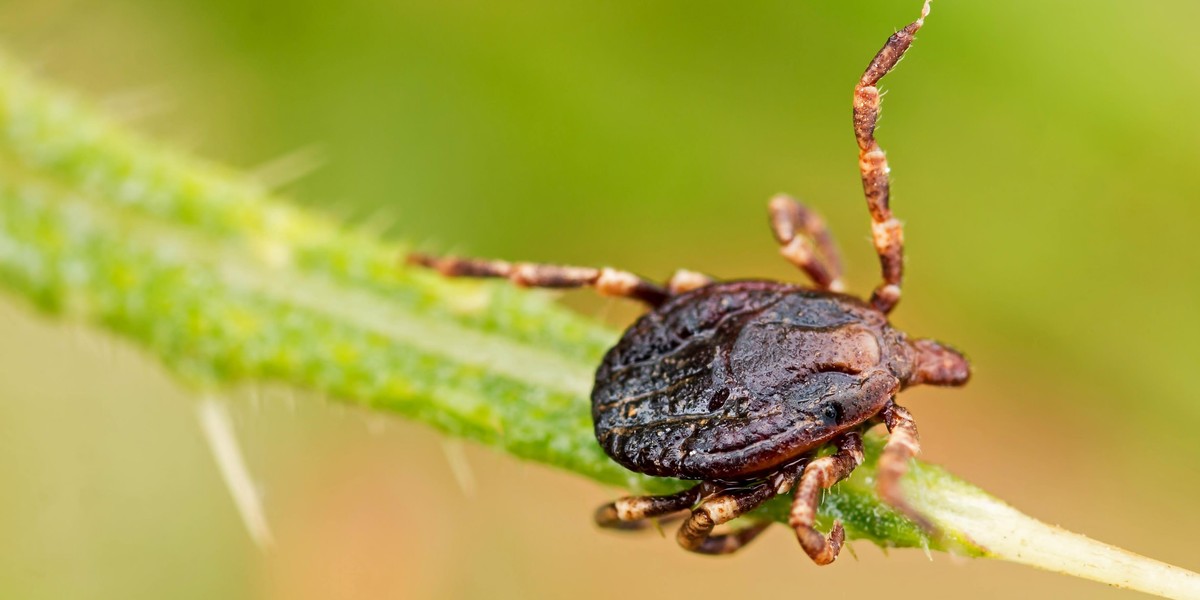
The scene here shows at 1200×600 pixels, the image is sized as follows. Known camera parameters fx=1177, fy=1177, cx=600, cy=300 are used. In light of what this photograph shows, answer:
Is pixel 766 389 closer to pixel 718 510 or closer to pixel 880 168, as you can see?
pixel 718 510

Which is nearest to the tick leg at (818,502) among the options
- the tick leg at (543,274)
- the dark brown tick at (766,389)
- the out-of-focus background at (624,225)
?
the dark brown tick at (766,389)

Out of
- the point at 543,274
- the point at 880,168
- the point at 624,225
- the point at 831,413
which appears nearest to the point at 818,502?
the point at 831,413

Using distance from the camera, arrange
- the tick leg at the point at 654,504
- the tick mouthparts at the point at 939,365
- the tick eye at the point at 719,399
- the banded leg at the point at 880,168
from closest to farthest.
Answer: the tick eye at the point at 719,399
the tick leg at the point at 654,504
the banded leg at the point at 880,168
the tick mouthparts at the point at 939,365

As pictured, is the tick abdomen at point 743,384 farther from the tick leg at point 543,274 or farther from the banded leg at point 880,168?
the tick leg at point 543,274

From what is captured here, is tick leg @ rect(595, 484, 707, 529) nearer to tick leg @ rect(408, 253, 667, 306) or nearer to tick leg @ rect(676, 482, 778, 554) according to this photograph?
tick leg @ rect(676, 482, 778, 554)

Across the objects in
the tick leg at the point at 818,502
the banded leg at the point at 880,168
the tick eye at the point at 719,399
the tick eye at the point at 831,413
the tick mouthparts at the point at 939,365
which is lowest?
the tick leg at the point at 818,502

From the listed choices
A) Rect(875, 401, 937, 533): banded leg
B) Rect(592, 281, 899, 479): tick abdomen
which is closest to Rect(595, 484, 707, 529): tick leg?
Rect(592, 281, 899, 479): tick abdomen

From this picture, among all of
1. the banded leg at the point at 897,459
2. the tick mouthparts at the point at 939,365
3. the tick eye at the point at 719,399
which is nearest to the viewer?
the banded leg at the point at 897,459
